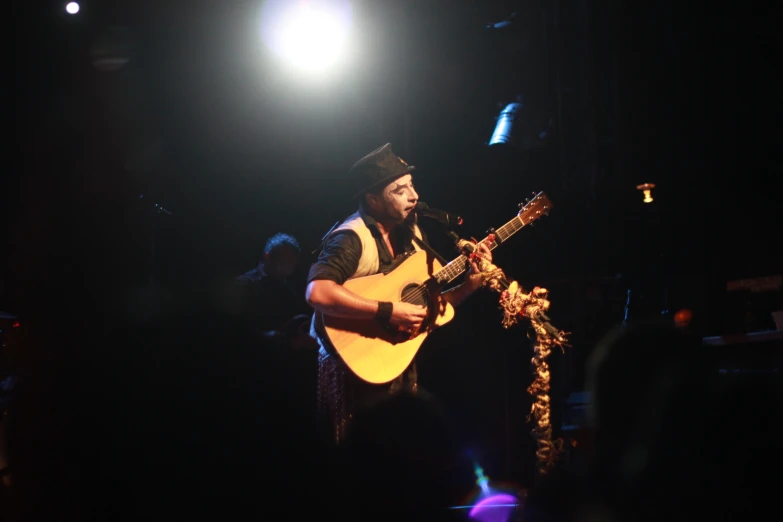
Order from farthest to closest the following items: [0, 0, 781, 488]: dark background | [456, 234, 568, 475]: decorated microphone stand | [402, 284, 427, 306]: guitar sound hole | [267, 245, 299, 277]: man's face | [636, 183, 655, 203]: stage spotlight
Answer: [636, 183, 655, 203]: stage spotlight
[267, 245, 299, 277]: man's face
[0, 0, 781, 488]: dark background
[402, 284, 427, 306]: guitar sound hole
[456, 234, 568, 475]: decorated microphone stand

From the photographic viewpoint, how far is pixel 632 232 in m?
5.62

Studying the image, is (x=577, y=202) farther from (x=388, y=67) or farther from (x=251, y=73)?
(x=251, y=73)

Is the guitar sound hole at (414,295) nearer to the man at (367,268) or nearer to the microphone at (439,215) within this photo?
the man at (367,268)

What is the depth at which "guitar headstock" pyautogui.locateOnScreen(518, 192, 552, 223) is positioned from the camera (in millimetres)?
3779

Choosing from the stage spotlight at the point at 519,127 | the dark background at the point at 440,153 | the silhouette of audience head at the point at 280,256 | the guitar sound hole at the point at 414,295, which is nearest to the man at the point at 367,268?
the guitar sound hole at the point at 414,295

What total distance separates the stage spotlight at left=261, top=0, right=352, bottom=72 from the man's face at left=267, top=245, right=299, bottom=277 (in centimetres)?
164

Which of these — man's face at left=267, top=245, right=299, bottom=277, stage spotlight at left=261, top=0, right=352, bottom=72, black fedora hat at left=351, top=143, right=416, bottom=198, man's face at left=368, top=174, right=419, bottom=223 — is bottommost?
man's face at left=267, top=245, right=299, bottom=277

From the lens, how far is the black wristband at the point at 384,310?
134 inches

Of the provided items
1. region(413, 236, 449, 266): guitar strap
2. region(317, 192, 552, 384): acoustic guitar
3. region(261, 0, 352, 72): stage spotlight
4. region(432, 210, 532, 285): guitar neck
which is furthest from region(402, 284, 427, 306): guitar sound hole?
region(261, 0, 352, 72): stage spotlight

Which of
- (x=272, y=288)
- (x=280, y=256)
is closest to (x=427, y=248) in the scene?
(x=280, y=256)

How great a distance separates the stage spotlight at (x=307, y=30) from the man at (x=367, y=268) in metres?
1.71

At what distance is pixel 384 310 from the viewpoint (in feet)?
11.1

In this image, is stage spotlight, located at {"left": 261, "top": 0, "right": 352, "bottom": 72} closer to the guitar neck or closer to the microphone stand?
the microphone stand

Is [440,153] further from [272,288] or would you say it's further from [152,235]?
[152,235]
